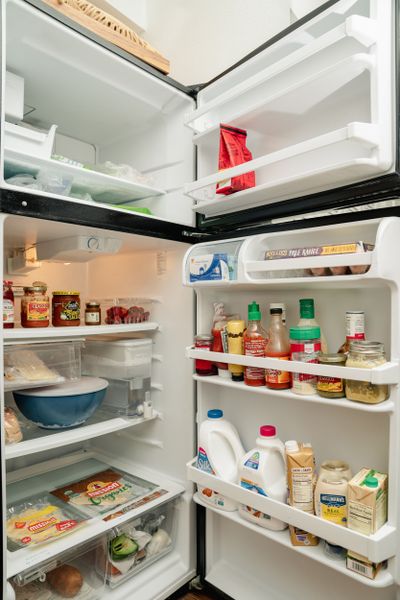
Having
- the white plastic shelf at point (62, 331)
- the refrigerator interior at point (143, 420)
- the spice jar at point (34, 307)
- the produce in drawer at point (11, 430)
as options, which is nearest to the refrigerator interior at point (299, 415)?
the refrigerator interior at point (143, 420)

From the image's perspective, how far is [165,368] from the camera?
1546 mm

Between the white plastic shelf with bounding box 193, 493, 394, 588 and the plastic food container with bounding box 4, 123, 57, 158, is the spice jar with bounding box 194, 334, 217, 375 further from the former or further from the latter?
Answer: the plastic food container with bounding box 4, 123, 57, 158

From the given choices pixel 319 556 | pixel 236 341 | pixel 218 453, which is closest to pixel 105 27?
pixel 236 341

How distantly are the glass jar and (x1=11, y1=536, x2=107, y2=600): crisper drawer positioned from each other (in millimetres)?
913

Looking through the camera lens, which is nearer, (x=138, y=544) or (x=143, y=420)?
(x=138, y=544)

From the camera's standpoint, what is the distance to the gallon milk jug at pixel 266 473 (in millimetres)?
1080

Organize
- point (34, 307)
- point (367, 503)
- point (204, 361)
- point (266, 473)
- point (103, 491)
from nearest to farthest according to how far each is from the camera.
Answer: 1. point (367, 503)
2. point (266, 473)
3. point (34, 307)
4. point (204, 361)
5. point (103, 491)

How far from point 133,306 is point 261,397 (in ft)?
2.03

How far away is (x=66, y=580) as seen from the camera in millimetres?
→ 1192

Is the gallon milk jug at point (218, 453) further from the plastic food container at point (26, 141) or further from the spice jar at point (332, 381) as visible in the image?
the plastic food container at point (26, 141)

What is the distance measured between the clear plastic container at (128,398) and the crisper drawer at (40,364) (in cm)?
19

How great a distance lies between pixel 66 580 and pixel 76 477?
40 cm

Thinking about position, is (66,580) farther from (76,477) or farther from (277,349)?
(277,349)

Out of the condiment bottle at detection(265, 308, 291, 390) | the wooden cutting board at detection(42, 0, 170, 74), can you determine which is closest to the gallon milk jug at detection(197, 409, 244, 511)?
the condiment bottle at detection(265, 308, 291, 390)
